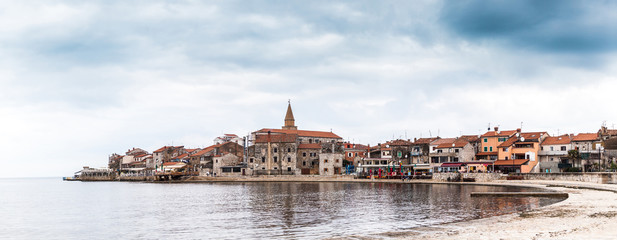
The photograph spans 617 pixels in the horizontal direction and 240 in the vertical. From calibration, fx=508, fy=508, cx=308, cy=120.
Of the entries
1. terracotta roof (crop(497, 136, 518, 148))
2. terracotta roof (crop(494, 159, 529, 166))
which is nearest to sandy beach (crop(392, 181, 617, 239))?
terracotta roof (crop(494, 159, 529, 166))

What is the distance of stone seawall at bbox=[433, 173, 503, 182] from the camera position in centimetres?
Answer: 8331

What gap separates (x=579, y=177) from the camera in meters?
70.6

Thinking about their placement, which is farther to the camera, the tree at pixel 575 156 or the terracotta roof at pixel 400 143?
the terracotta roof at pixel 400 143

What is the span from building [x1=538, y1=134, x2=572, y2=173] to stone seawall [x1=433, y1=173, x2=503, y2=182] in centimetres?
1042

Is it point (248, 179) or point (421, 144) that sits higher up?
point (421, 144)

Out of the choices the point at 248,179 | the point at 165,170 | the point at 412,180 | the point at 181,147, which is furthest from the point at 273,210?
the point at 181,147

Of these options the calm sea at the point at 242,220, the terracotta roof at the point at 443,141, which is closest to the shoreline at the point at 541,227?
the calm sea at the point at 242,220

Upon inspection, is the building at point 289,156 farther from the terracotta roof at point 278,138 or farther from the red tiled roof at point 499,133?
the red tiled roof at point 499,133

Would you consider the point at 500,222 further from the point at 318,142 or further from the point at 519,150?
the point at 318,142

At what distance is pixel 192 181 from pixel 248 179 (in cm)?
1914

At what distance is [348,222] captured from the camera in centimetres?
3341

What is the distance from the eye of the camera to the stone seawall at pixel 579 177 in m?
67.6

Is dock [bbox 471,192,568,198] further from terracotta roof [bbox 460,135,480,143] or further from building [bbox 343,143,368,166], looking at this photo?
building [bbox 343,143,368,166]

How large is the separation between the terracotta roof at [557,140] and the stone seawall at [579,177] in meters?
13.9
